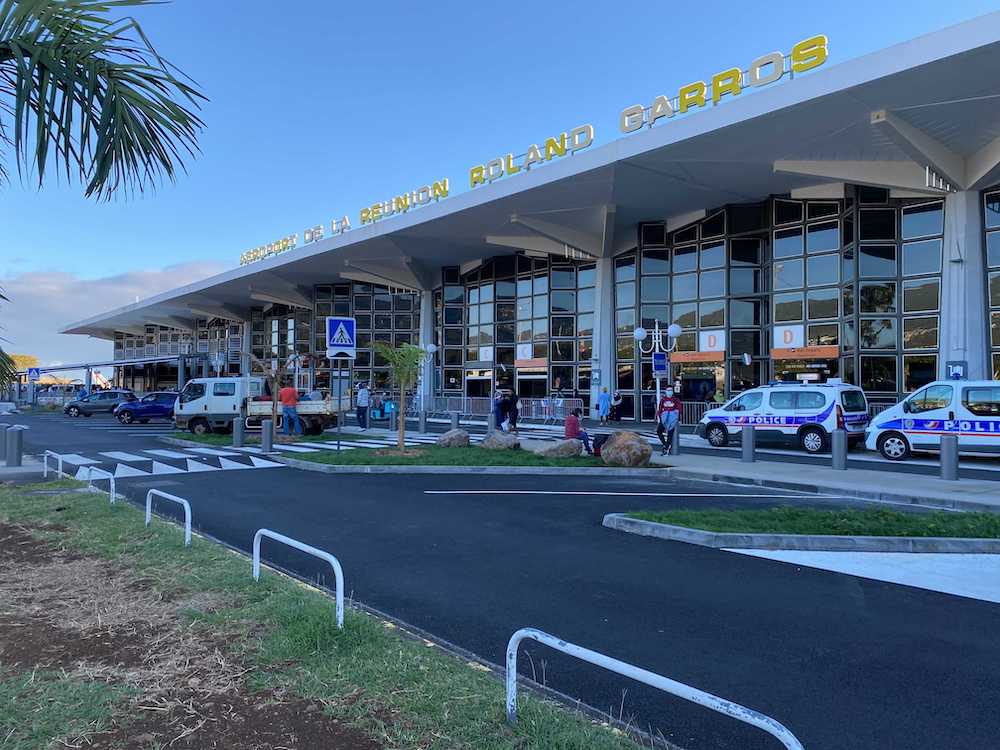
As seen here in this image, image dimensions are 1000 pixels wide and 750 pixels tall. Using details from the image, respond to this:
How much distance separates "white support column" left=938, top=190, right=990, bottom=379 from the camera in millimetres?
21547

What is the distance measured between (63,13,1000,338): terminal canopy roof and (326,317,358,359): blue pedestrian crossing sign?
43.1 feet

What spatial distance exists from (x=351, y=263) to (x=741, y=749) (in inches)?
1623

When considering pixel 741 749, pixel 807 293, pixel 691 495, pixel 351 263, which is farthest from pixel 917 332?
pixel 351 263

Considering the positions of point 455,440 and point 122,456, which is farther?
point 455,440

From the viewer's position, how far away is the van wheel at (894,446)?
16.6 m

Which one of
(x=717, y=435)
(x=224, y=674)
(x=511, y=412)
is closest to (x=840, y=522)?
(x=224, y=674)

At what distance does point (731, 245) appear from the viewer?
2977 centimetres

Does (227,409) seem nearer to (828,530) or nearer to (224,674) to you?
(828,530)

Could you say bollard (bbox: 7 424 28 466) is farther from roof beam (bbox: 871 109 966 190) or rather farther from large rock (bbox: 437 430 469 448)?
roof beam (bbox: 871 109 966 190)

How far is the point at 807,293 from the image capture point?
1076 inches

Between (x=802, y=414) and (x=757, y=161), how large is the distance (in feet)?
32.7

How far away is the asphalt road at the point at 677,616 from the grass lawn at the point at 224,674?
2.31ft

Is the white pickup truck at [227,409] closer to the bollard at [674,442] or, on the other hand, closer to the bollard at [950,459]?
the bollard at [950,459]

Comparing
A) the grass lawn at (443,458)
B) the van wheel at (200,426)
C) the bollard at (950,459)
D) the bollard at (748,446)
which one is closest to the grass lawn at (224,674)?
the grass lawn at (443,458)
